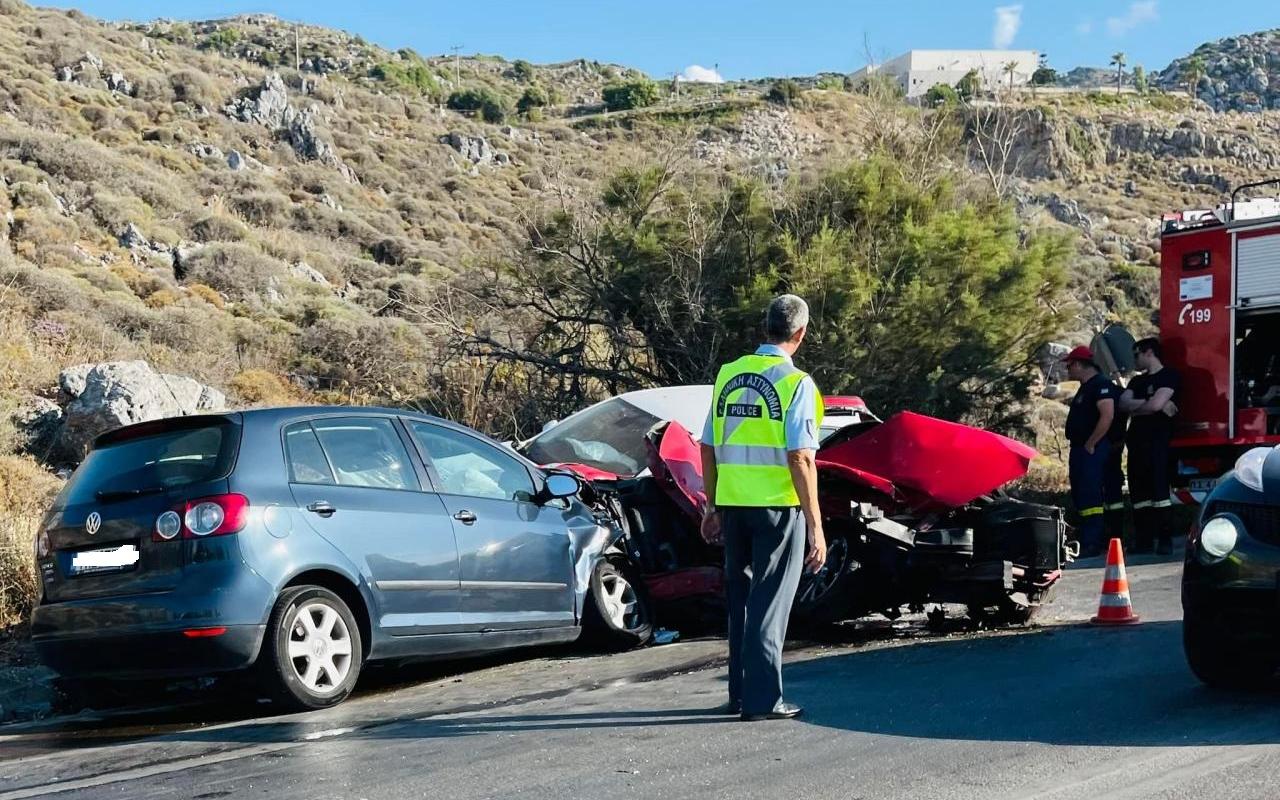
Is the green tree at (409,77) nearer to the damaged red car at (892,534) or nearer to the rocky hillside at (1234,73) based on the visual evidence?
the rocky hillside at (1234,73)

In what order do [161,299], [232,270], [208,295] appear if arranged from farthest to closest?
[232,270], [208,295], [161,299]

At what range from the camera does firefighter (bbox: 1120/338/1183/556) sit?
1273cm

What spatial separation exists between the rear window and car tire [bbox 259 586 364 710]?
2.44ft

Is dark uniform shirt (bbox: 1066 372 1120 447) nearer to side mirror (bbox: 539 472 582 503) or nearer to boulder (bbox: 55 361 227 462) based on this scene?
side mirror (bbox: 539 472 582 503)

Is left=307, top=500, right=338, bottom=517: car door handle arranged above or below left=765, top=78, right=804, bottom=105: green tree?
below

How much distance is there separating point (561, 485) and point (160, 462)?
229cm

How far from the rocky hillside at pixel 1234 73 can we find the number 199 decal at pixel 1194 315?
7307 centimetres

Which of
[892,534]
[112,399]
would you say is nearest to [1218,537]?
[892,534]

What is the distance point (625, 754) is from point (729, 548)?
3.55 ft

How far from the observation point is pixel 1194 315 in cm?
1346

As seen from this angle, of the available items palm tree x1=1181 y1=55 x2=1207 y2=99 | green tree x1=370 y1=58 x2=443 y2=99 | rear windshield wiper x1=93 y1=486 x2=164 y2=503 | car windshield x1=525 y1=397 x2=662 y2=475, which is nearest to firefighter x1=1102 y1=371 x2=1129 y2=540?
car windshield x1=525 y1=397 x2=662 y2=475

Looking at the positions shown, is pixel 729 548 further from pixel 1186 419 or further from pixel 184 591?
pixel 1186 419

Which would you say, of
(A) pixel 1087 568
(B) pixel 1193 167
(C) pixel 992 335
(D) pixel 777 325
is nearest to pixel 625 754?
(D) pixel 777 325

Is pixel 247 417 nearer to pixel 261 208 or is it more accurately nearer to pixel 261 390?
pixel 261 390
